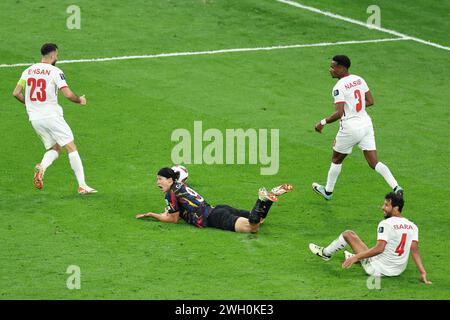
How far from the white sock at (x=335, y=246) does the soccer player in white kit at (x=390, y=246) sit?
0.03m

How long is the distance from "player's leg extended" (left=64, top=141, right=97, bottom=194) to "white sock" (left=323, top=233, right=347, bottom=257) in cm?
486

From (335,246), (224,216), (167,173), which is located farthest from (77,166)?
(335,246)

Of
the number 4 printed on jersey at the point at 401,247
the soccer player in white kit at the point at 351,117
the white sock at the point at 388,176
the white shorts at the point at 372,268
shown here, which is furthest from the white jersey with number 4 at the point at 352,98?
the number 4 printed on jersey at the point at 401,247

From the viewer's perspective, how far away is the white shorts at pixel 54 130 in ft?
60.5

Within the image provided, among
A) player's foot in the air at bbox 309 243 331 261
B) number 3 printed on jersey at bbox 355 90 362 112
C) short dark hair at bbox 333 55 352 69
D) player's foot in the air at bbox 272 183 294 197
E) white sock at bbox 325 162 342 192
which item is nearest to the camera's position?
player's foot in the air at bbox 309 243 331 261

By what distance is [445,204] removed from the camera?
61.4 ft

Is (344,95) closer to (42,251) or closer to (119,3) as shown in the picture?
(42,251)

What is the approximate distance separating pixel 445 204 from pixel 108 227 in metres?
5.81

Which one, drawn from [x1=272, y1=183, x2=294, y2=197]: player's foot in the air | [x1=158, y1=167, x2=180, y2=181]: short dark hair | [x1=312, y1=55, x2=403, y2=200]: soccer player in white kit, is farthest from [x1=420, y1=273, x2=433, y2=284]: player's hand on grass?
[x1=158, y1=167, x2=180, y2=181]: short dark hair

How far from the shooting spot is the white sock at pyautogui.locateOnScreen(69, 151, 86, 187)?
726 inches

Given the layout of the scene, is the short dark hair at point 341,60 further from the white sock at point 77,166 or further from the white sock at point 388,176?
the white sock at point 77,166

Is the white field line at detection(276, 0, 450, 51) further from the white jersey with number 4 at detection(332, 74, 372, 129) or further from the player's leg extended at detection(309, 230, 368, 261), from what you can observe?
the player's leg extended at detection(309, 230, 368, 261)

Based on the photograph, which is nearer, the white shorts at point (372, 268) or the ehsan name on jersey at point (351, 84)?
the white shorts at point (372, 268)

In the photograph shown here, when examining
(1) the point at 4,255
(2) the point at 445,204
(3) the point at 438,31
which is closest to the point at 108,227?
(1) the point at 4,255
